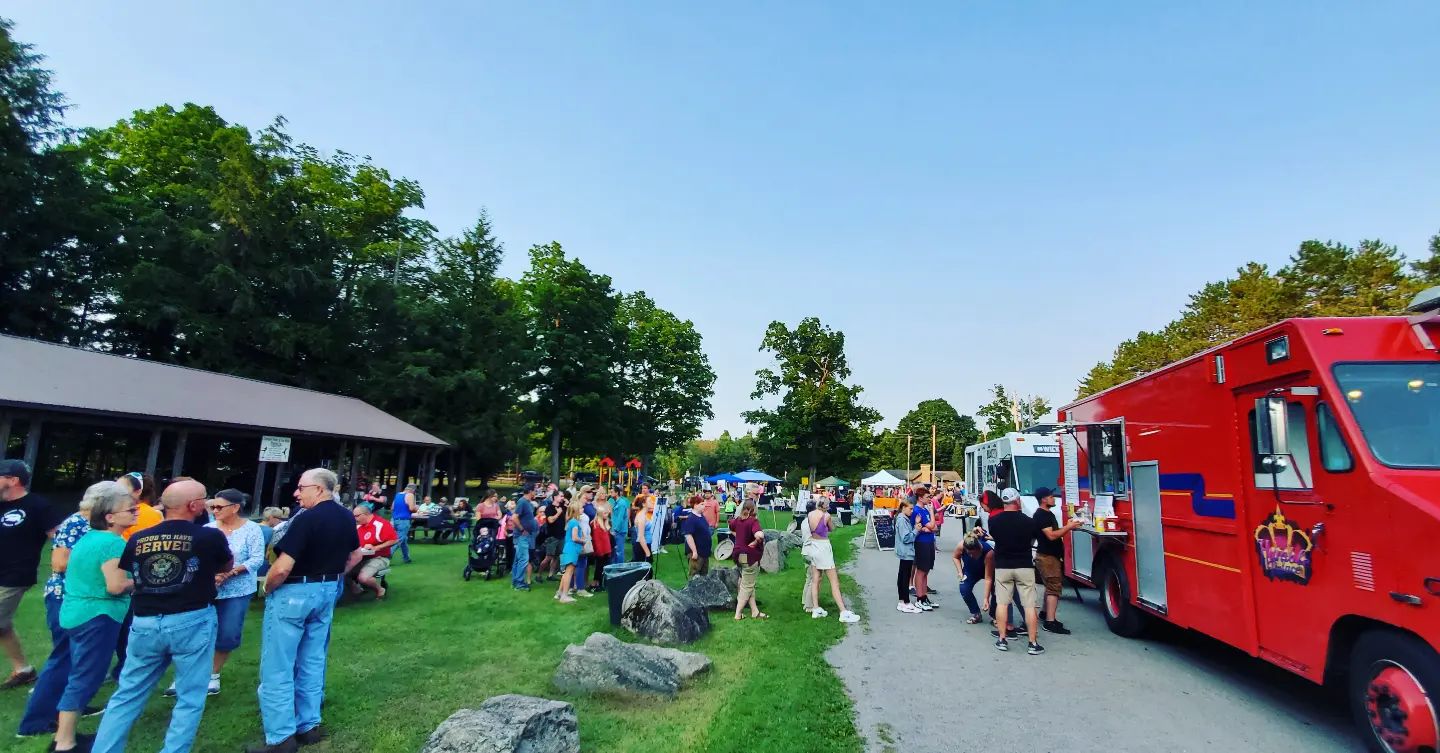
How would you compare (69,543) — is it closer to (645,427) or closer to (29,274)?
(29,274)

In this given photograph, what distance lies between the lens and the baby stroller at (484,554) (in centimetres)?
1122

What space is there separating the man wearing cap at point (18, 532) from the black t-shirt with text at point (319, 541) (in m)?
1.92

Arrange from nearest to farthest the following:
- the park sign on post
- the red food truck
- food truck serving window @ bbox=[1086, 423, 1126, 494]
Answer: the red food truck → food truck serving window @ bbox=[1086, 423, 1126, 494] → the park sign on post

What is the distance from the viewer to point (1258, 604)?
211 inches

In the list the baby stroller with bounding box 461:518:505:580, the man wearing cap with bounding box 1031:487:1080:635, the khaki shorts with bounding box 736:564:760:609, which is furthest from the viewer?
the baby stroller with bounding box 461:518:505:580

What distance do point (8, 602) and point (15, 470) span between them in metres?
0.94

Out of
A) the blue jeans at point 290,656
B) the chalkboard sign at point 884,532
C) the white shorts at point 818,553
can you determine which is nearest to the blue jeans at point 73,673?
the blue jeans at point 290,656

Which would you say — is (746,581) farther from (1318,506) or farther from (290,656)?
(1318,506)

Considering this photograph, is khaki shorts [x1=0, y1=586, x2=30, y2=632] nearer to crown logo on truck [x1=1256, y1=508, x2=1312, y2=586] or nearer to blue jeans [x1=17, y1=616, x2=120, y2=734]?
blue jeans [x1=17, y1=616, x2=120, y2=734]

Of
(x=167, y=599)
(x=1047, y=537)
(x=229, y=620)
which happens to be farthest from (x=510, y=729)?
(x=1047, y=537)

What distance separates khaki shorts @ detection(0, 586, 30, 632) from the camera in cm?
454

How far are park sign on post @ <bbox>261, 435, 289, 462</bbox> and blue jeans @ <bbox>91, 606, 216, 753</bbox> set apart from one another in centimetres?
1592

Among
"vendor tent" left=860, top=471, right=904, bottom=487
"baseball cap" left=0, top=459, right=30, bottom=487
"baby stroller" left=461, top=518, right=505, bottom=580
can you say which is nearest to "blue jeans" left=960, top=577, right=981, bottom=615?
"baby stroller" left=461, top=518, right=505, bottom=580

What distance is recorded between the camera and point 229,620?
5121 mm
